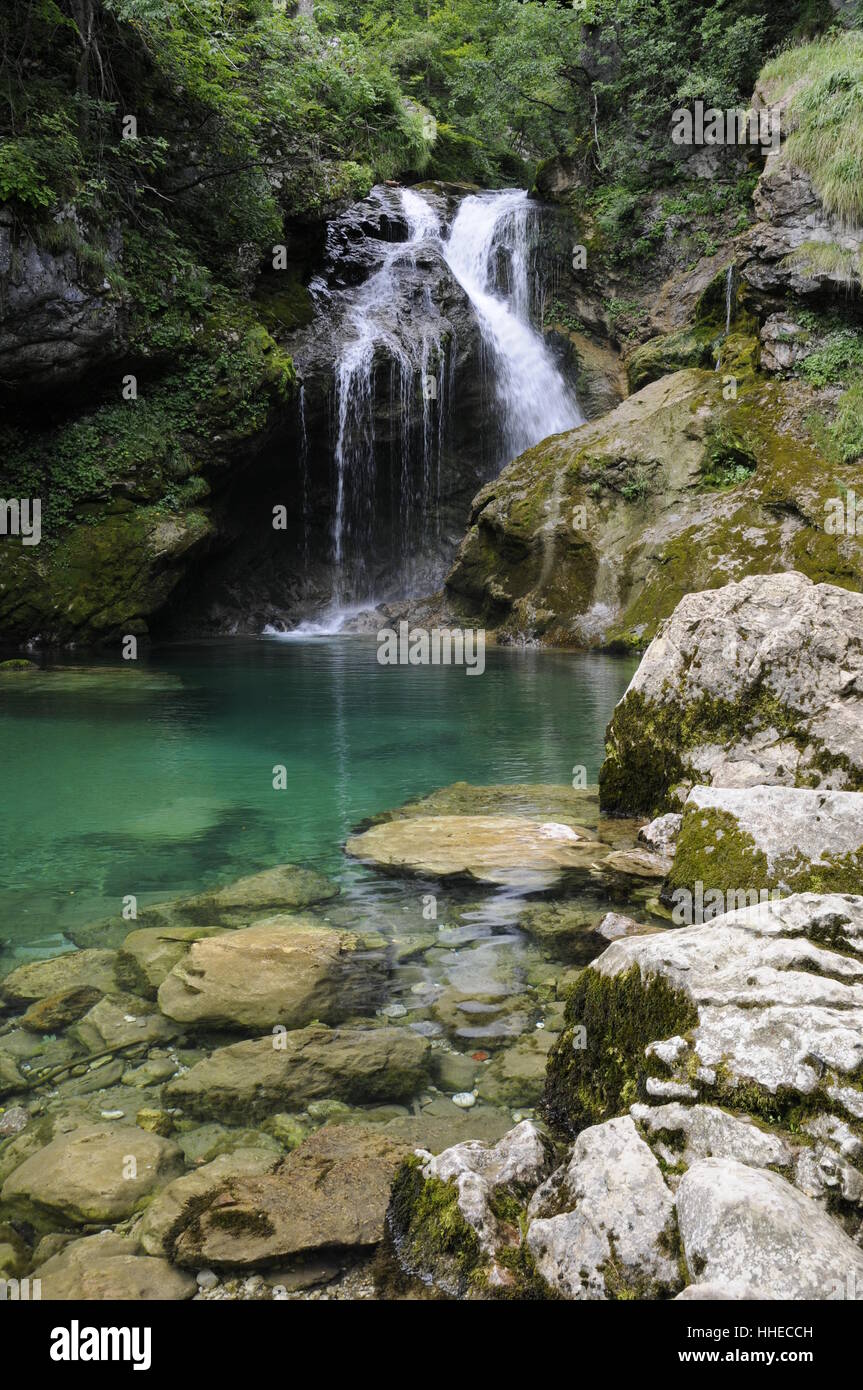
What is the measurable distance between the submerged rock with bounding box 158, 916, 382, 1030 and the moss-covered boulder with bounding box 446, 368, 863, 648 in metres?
11.2

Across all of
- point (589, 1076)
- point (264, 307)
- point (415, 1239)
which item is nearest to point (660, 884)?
point (589, 1076)

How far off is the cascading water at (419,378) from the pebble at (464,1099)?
19622 millimetres

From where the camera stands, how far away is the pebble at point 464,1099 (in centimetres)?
295

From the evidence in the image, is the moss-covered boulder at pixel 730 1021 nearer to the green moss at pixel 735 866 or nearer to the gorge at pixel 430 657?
the gorge at pixel 430 657

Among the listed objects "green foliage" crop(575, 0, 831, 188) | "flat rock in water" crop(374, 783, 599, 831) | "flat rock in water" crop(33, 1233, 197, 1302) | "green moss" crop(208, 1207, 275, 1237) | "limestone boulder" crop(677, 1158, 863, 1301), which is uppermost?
"green foliage" crop(575, 0, 831, 188)

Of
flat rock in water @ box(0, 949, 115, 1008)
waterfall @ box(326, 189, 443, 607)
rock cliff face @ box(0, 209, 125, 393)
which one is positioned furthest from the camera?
waterfall @ box(326, 189, 443, 607)

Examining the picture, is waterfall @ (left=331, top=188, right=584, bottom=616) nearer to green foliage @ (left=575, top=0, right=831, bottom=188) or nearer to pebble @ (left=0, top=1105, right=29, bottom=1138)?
green foliage @ (left=575, top=0, right=831, bottom=188)

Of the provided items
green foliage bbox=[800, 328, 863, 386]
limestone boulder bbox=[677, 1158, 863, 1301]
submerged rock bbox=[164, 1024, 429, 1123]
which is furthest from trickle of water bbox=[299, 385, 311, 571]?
limestone boulder bbox=[677, 1158, 863, 1301]

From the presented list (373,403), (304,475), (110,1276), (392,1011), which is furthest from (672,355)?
(110,1276)

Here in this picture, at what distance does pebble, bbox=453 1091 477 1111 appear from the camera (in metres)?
2.95

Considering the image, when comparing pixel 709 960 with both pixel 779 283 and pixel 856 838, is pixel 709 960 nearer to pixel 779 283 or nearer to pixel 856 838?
pixel 856 838

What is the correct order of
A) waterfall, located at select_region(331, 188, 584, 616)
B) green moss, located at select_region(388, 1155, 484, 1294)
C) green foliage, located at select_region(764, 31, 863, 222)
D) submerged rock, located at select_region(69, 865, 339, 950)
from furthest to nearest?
waterfall, located at select_region(331, 188, 584, 616) < green foliage, located at select_region(764, 31, 863, 222) < submerged rock, located at select_region(69, 865, 339, 950) < green moss, located at select_region(388, 1155, 484, 1294)

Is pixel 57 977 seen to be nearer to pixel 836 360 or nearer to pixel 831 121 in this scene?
pixel 836 360

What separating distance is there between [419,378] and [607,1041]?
68.6 feet
